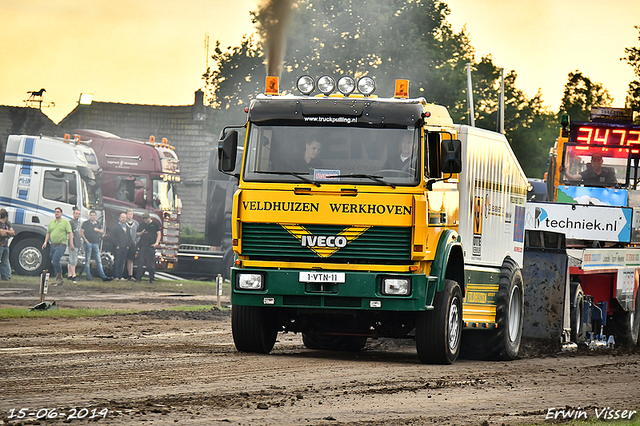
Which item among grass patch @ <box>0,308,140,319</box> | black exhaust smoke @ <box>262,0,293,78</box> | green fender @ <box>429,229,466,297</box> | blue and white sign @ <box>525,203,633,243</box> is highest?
black exhaust smoke @ <box>262,0,293,78</box>

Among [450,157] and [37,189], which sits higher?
[37,189]

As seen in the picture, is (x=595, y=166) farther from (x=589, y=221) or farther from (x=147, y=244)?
(x=147, y=244)

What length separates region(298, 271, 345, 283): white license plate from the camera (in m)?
12.5

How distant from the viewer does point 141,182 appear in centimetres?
3331

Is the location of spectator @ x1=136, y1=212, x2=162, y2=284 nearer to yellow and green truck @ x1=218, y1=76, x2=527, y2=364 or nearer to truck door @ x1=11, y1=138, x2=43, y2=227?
truck door @ x1=11, y1=138, x2=43, y2=227

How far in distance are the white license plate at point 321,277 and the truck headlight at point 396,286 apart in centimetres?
49

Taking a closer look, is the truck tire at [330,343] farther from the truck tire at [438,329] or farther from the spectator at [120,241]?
the spectator at [120,241]

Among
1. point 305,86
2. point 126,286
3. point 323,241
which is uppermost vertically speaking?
point 305,86

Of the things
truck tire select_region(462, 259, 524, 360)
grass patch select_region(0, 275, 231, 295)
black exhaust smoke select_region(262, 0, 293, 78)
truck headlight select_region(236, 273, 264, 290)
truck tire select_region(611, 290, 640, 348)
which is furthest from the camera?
grass patch select_region(0, 275, 231, 295)

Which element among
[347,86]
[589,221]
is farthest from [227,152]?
[589,221]

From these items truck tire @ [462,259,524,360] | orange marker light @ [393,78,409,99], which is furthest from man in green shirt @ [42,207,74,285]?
orange marker light @ [393,78,409,99]

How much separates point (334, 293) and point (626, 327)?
9261mm

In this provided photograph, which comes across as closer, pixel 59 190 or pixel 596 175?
pixel 596 175

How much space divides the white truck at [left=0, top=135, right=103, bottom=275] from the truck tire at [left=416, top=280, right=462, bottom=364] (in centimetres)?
1938
